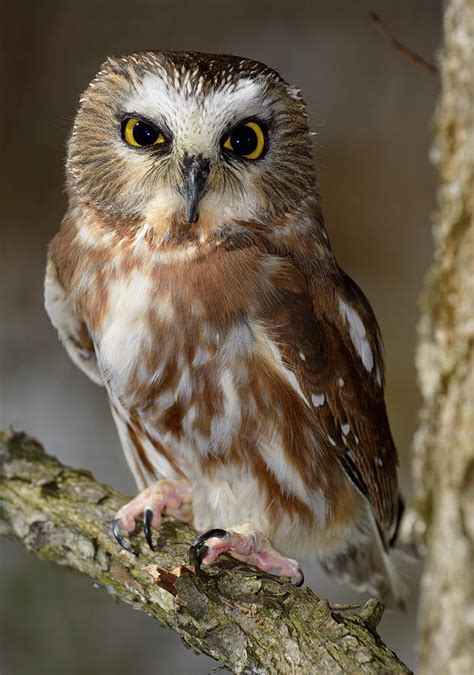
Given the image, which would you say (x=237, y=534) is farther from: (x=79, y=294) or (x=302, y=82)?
(x=302, y=82)

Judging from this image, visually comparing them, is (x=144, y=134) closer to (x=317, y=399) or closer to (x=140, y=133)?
(x=140, y=133)

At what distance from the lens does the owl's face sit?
5.36 ft

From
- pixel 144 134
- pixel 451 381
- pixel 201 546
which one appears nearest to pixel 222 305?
pixel 144 134

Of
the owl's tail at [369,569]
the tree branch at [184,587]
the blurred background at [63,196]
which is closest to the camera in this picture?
A: the tree branch at [184,587]

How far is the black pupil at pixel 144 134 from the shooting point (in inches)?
66.3

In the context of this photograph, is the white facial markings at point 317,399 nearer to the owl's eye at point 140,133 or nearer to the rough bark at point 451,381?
the owl's eye at point 140,133

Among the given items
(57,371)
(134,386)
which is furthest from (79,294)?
(57,371)

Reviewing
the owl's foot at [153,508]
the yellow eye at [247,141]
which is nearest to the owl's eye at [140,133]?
the yellow eye at [247,141]

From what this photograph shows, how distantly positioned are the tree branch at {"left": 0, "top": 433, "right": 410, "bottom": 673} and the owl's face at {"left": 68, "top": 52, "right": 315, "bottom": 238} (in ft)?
2.17

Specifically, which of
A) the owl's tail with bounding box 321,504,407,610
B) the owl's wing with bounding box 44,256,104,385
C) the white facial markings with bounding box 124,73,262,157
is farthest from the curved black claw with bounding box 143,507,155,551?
the white facial markings with bounding box 124,73,262,157

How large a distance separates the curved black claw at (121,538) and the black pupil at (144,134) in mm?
799

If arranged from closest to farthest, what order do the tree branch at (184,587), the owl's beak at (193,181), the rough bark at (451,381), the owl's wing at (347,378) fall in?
the rough bark at (451,381) < the tree branch at (184,587) < the owl's beak at (193,181) < the owl's wing at (347,378)

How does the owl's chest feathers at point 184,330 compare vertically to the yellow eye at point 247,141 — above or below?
below

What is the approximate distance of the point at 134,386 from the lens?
181 cm
